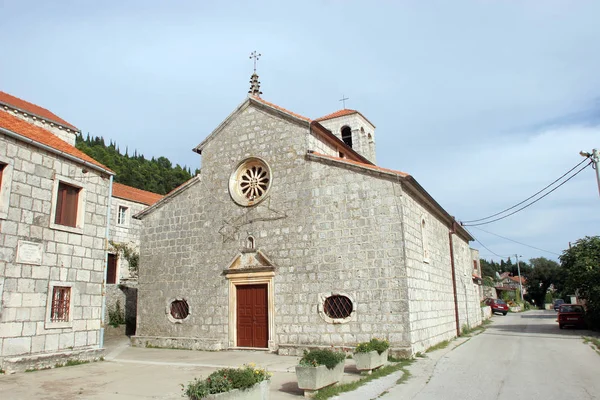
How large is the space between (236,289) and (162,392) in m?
6.95

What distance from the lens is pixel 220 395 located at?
573cm

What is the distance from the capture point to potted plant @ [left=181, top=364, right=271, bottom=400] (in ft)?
19.0

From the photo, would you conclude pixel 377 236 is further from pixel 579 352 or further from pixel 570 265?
pixel 570 265

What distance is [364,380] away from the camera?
9227mm

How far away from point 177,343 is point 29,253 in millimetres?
6541

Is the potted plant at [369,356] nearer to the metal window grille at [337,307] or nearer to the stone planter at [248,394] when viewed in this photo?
the metal window grille at [337,307]

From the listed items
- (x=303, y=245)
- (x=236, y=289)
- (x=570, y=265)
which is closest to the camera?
(x=303, y=245)

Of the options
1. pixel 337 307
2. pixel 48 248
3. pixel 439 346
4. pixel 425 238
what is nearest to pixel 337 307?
pixel 337 307

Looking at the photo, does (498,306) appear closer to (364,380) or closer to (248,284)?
(248,284)

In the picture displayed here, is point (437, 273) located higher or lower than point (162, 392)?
higher

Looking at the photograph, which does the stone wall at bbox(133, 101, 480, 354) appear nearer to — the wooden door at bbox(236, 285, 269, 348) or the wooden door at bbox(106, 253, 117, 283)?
the wooden door at bbox(236, 285, 269, 348)

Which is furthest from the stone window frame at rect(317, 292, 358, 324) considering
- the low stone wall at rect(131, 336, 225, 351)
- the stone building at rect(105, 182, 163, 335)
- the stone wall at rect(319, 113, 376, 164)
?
the stone wall at rect(319, 113, 376, 164)

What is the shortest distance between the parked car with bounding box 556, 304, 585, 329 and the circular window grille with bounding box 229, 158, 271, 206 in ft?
57.5

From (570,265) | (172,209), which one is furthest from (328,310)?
(570,265)
